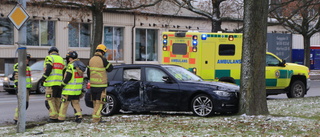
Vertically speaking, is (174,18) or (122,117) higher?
(174,18)

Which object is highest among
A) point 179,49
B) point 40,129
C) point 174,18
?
point 174,18

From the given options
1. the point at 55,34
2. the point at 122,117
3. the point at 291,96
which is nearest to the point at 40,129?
the point at 122,117

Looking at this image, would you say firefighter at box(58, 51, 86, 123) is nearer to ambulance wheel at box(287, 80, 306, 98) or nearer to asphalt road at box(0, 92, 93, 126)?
asphalt road at box(0, 92, 93, 126)

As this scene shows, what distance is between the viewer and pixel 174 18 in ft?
124

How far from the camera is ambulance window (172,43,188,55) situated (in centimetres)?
1745

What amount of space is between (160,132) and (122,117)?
2834 mm

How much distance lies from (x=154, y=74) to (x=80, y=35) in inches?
819

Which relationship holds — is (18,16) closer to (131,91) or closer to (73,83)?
(73,83)

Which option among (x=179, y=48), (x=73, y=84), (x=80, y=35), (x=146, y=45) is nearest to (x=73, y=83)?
(x=73, y=84)

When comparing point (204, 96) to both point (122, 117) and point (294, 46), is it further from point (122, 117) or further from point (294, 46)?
point (294, 46)

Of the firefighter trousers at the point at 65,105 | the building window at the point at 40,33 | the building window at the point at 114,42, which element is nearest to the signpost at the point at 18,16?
the firefighter trousers at the point at 65,105

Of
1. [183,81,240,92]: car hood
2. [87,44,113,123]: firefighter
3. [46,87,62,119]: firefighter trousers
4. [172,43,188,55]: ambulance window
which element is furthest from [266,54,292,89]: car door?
[46,87,62,119]: firefighter trousers

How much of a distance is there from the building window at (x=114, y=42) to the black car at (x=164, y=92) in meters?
21.4

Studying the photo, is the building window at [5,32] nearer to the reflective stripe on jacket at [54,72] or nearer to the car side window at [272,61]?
the car side window at [272,61]
